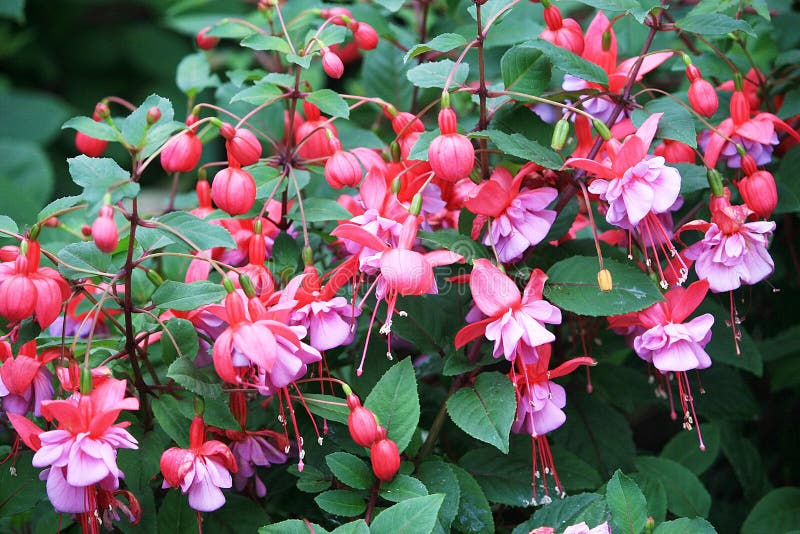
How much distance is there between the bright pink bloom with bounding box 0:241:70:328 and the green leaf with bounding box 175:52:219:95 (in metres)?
0.46

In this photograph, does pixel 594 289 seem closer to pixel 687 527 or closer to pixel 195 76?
pixel 687 527

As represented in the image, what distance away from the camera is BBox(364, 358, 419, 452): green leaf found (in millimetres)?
739

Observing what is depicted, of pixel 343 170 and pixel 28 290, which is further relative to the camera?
pixel 343 170

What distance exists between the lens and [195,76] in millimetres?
1137

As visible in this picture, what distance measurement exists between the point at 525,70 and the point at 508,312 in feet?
0.88

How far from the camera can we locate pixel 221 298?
2.37 feet

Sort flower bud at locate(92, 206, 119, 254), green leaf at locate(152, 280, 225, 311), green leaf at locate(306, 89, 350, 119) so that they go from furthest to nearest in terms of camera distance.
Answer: green leaf at locate(306, 89, 350, 119) → green leaf at locate(152, 280, 225, 311) → flower bud at locate(92, 206, 119, 254)

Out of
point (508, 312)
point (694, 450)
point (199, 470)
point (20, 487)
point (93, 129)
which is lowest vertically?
point (694, 450)

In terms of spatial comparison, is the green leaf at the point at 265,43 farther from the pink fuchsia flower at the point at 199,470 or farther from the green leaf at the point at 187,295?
the pink fuchsia flower at the point at 199,470

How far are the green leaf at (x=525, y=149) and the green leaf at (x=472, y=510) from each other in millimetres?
297

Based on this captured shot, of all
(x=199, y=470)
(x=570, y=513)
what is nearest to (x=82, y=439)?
(x=199, y=470)

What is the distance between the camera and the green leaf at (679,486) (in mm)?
909

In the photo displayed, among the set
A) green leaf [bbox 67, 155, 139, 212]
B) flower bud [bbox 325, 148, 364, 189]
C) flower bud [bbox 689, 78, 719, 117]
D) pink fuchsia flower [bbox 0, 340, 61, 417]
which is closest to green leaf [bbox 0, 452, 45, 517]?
pink fuchsia flower [bbox 0, 340, 61, 417]

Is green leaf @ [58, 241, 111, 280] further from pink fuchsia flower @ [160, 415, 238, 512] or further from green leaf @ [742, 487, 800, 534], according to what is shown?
green leaf @ [742, 487, 800, 534]
